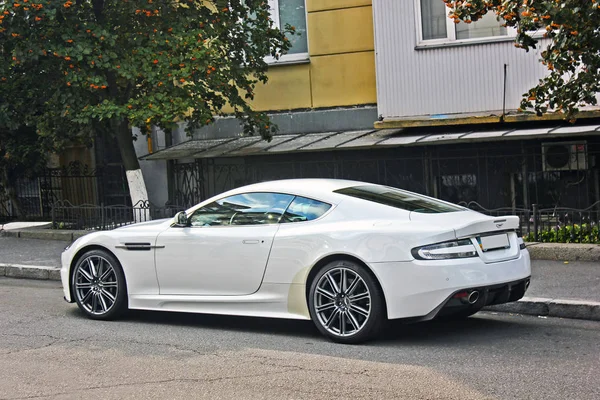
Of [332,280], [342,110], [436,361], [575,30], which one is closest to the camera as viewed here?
[436,361]

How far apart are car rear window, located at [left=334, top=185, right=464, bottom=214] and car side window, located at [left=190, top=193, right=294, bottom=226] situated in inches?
22.3

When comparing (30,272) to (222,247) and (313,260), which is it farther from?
(313,260)

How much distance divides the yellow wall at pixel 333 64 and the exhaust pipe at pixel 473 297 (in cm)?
941

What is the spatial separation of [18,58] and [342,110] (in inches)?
235

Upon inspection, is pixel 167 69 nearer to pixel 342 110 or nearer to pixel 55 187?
pixel 342 110

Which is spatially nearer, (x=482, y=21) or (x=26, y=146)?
(x=482, y=21)

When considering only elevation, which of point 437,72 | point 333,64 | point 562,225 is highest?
point 333,64

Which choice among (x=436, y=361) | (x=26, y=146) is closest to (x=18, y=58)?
(x=26, y=146)

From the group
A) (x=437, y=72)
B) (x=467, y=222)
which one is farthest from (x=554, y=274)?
(x=437, y=72)

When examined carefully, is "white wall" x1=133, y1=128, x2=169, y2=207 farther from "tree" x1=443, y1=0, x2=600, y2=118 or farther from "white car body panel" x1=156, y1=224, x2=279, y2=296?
"white car body panel" x1=156, y1=224, x2=279, y2=296

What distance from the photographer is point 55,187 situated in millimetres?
19609

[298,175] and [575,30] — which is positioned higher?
[575,30]

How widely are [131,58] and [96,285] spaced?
6.30m

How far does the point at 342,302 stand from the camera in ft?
22.9
